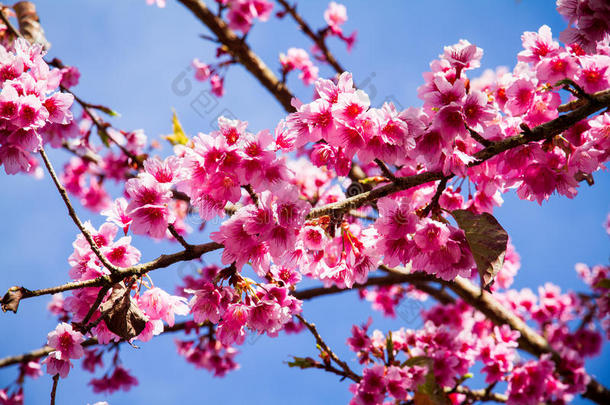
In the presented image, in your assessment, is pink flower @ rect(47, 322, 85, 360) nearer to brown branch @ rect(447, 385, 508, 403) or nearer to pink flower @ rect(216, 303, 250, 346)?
pink flower @ rect(216, 303, 250, 346)

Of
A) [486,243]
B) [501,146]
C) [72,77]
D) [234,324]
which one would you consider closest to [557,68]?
[501,146]

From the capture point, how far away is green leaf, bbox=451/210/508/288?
4.44 feet

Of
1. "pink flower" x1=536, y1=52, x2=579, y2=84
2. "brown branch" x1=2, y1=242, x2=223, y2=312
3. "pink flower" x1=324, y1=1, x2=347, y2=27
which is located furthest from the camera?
"pink flower" x1=324, y1=1, x2=347, y2=27

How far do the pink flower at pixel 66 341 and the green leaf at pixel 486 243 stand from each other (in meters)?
1.38

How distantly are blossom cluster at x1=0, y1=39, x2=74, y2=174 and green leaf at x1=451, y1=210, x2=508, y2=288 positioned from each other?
153cm

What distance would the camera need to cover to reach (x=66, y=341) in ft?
4.68

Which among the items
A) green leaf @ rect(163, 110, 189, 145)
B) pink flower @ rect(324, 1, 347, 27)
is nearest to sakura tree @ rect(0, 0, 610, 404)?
green leaf @ rect(163, 110, 189, 145)

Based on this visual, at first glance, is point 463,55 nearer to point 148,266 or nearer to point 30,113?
point 148,266

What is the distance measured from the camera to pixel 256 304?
1.50 m

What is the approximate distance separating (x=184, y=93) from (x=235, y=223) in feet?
7.65

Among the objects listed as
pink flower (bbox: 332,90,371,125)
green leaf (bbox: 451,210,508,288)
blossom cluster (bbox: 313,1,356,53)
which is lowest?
green leaf (bbox: 451,210,508,288)

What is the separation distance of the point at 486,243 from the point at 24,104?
1.65 metres

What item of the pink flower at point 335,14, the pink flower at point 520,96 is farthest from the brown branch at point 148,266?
the pink flower at point 335,14

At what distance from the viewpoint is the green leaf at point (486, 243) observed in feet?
4.44
